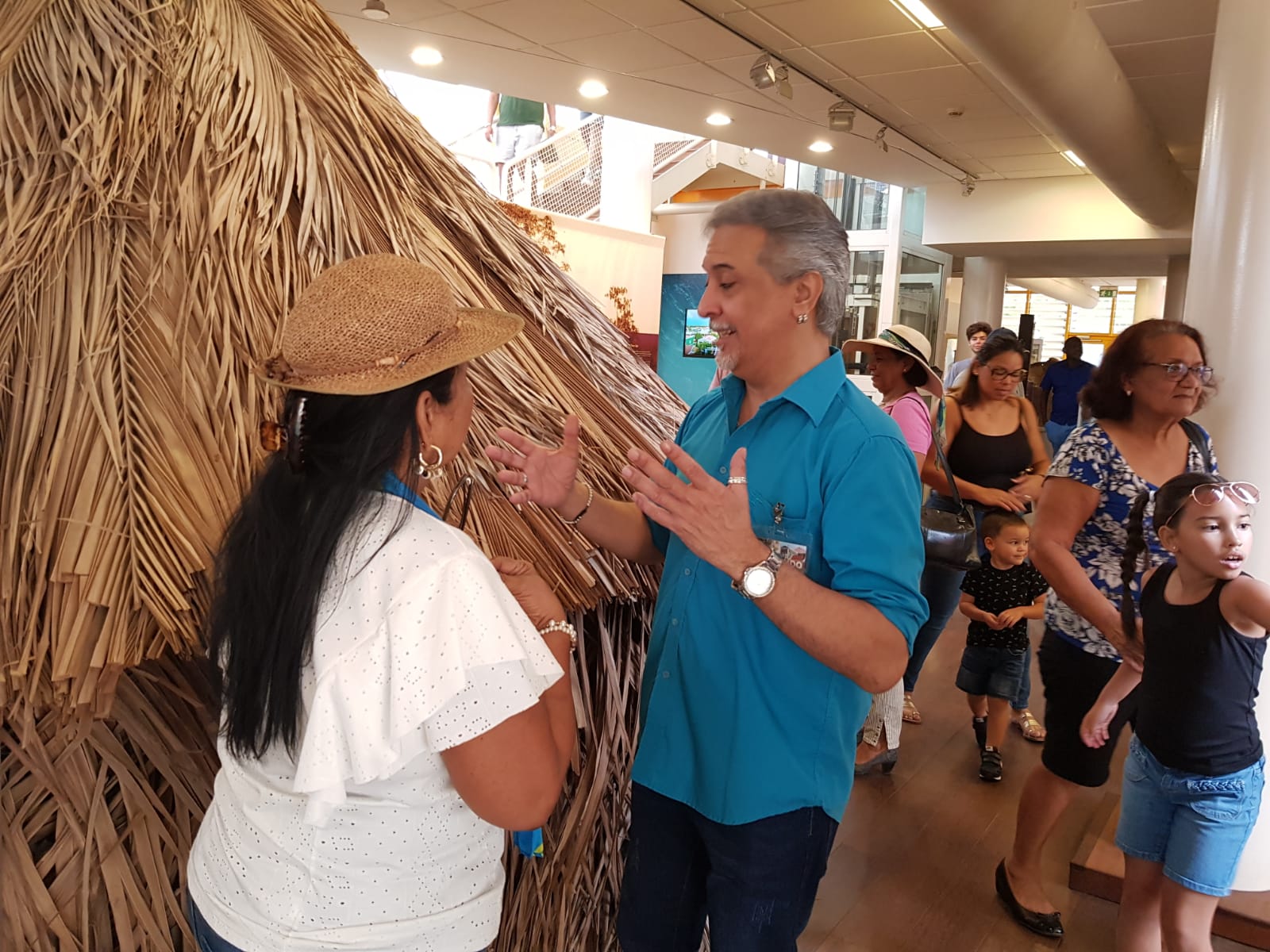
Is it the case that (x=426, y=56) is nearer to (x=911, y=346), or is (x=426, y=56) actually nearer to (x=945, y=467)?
(x=911, y=346)

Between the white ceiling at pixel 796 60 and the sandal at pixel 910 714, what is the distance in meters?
3.30

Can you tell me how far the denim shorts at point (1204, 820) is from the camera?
65.9 inches

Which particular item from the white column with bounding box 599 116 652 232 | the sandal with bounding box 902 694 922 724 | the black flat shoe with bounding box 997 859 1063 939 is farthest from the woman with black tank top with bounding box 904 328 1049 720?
the white column with bounding box 599 116 652 232

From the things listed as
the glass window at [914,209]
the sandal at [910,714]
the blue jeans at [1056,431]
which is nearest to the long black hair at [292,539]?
the sandal at [910,714]

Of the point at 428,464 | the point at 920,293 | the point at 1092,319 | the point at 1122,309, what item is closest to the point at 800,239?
the point at 428,464

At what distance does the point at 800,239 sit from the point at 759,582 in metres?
0.49

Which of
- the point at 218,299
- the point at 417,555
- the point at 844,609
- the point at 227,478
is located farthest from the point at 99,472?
the point at 844,609

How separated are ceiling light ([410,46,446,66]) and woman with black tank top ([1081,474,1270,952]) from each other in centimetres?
499

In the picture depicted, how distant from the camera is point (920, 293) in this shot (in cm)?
981

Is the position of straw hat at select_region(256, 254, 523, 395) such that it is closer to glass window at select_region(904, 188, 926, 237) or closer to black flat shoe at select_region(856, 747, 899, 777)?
black flat shoe at select_region(856, 747, 899, 777)

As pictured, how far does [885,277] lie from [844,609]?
29.3 feet

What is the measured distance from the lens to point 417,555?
834mm

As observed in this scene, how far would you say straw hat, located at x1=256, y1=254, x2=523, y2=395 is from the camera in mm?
846

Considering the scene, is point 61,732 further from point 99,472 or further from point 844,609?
point 844,609
